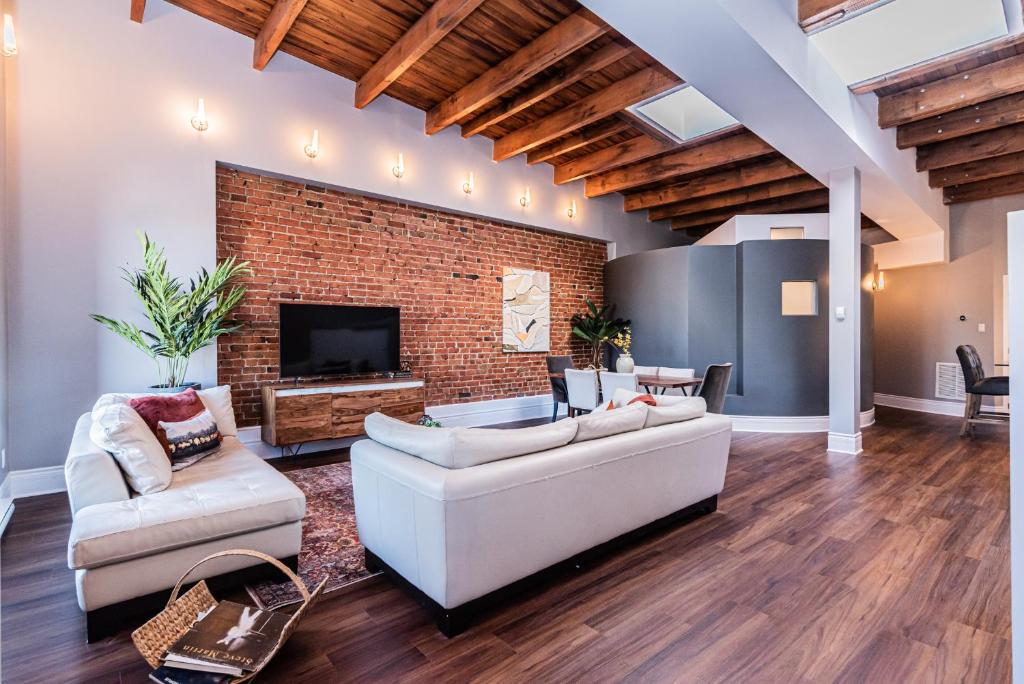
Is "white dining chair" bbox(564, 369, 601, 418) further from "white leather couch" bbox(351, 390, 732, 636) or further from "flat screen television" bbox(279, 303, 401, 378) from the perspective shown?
"white leather couch" bbox(351, 390, 732, 636)

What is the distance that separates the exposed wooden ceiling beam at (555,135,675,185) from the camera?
231 inches

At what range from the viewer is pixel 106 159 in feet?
12.9

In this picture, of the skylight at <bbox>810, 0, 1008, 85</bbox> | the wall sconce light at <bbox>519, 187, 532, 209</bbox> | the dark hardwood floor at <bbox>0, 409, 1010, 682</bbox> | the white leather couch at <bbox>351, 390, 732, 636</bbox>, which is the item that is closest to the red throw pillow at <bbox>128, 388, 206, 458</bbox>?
the dark hardwood floor at <bbox>0, 409, 1010, 682</bbox>

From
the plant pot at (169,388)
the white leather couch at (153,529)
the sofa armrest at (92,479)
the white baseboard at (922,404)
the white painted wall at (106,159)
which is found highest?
the white painted wall at (106,159)

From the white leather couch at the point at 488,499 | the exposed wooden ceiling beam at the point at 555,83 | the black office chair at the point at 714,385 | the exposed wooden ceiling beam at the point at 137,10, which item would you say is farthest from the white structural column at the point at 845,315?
the exposed wooden ceiling beam at the point at 137,10

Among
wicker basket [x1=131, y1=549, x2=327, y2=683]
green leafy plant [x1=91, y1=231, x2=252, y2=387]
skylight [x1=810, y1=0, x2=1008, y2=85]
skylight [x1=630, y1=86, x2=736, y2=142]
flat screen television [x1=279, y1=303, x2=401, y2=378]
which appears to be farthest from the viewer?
skylight [x1=630, y1=86, x2=736, y2=142]

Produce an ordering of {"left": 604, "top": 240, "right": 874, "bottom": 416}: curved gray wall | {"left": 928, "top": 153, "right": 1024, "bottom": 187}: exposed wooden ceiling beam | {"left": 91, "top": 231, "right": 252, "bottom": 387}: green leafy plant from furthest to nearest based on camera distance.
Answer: {"left": 604, "top": 240, "right": 874, "bottom": 416}: curved gray wall, {"left": 928, "top": 153, "right": 1024, "bottom": 187}: exposed wooden ceiling beam, {"left": 91, "top": 231, "right": 252, "bottom": 387}: green leafy plant

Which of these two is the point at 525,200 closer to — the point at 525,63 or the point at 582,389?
the point at 525,63

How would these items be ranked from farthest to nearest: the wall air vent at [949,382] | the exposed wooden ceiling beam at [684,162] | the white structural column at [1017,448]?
1. the wall air vent at [949,382]
2. the exposed wooden ceiling beam at [684,162]
3. the white structural column at [1017,448]

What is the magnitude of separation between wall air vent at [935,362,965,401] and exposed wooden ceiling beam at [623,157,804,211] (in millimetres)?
3873

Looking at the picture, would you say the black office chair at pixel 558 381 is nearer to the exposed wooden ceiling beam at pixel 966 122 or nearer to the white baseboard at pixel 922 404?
the exposed wooden ceiling beam at pixel 966 122

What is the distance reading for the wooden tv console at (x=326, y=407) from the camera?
4410mm

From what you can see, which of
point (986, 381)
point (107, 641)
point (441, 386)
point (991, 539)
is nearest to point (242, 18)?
point (441, 386)

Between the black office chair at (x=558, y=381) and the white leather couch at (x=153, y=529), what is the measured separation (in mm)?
3867
